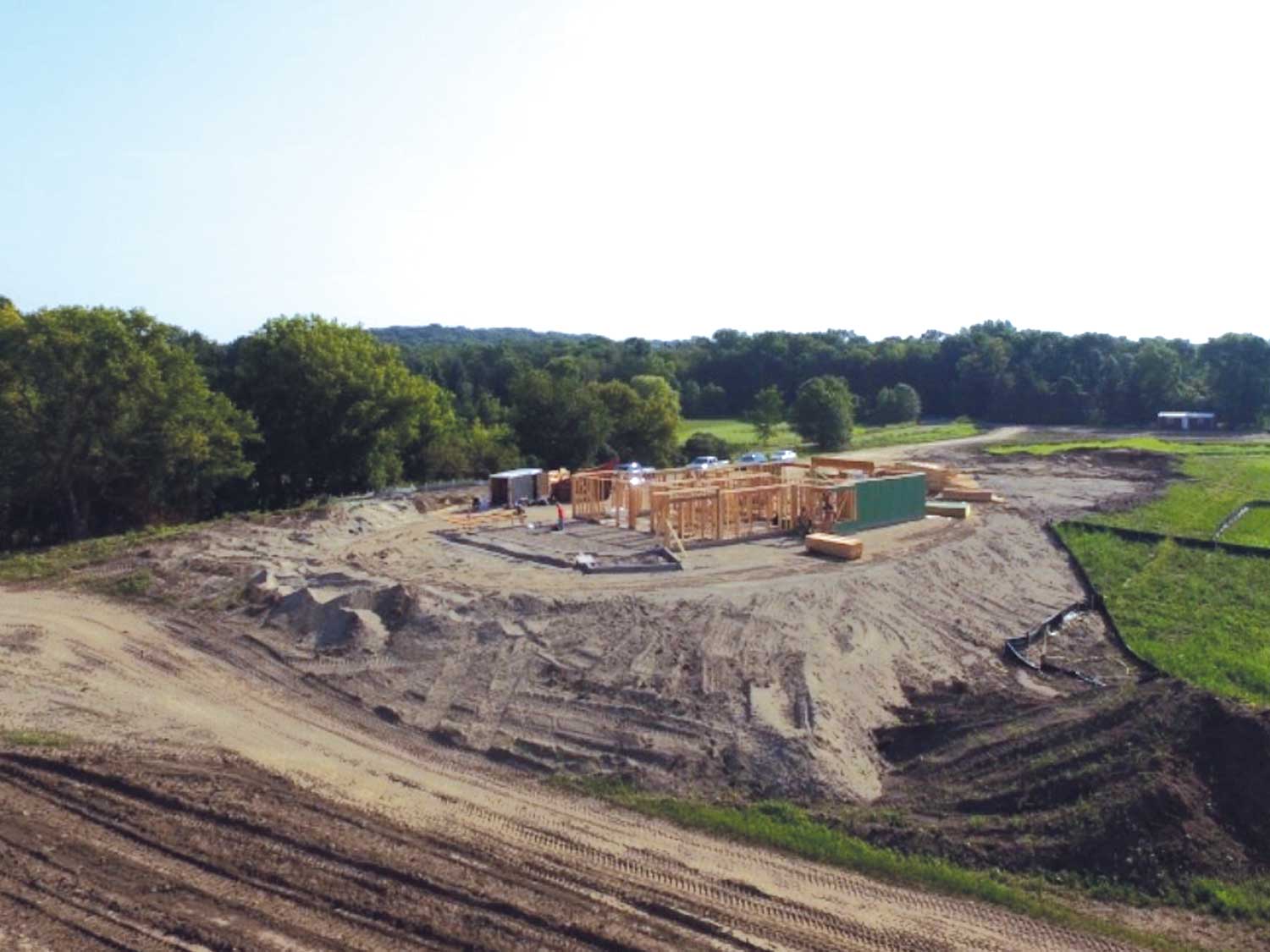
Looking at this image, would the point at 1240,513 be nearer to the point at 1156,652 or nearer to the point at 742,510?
the point at 742,510

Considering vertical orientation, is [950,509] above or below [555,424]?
below

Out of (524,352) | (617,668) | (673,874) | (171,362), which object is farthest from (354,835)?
(524,352)

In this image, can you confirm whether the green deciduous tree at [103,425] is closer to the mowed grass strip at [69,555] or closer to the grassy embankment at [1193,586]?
the mowed grass strip at [69,555]

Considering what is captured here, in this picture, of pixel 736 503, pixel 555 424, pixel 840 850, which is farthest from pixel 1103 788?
pixel 555 424

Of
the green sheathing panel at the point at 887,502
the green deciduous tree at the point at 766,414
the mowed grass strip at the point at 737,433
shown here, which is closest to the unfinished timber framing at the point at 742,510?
the green sheathing panel at the point at 887,502

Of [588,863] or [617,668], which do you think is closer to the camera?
[588,863]

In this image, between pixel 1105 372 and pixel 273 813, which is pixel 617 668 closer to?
pixel 273 813

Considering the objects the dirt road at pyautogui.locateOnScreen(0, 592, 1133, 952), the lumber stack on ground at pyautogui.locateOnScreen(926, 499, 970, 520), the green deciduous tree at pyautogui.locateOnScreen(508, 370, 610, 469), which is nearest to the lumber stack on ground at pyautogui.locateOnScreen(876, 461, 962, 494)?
the lumber stack on ground at pyautogui.locateOnScreen(926, 499, 970, 520)
